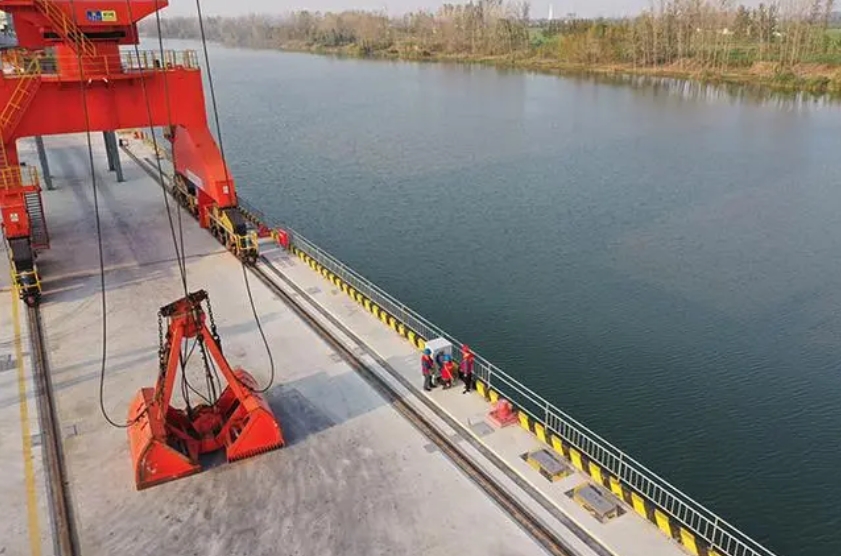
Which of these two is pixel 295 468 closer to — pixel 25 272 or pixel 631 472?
pixel 631 472

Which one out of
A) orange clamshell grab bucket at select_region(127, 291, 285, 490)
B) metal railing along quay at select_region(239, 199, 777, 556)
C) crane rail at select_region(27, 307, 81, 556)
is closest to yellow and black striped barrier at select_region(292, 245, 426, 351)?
metal railing along quay at select_region(239, 199, 777, 556)

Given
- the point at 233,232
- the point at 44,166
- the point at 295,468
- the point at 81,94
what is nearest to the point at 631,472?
the point at 295,468

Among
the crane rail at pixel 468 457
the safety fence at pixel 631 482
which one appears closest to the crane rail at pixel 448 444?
the crane rail at pixel 468 457

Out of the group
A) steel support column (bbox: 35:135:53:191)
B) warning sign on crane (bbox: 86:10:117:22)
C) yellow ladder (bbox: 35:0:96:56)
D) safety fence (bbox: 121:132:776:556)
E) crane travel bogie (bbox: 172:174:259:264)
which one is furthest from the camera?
steel support column (bbox: 35:135:53:191)

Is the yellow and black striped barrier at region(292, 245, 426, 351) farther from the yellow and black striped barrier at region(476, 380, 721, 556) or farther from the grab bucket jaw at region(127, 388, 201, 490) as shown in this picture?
the grab bucket jaw at region(127, 388, 201, 490)

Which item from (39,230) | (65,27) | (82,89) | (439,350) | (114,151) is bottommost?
(439,350)

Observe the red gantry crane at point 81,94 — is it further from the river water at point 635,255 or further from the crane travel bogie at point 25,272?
the river water at point 635,255
